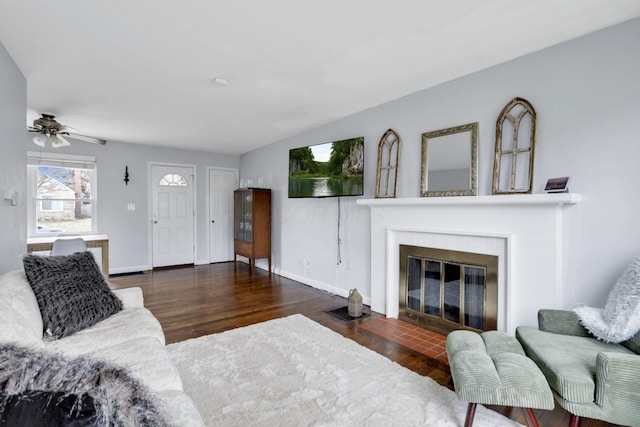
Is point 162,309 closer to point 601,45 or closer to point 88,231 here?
point 88,231

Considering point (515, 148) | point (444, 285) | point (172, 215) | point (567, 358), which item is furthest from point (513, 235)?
point (172, 215)

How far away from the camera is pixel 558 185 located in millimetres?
Answer: 2193

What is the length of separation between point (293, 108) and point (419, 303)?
251 cm

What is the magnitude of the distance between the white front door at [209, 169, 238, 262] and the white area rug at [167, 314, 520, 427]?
12.9ft

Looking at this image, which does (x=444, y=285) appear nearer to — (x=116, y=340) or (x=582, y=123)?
(x=582, y=123)

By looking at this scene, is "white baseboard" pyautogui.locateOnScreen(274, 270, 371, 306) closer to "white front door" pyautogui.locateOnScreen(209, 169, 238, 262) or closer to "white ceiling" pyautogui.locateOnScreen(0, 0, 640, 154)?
"white front door" pyautogui.locateOnScreen(209, 169, 238, 262)

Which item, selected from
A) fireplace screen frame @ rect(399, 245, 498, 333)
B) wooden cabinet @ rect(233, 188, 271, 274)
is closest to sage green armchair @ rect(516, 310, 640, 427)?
fireplace screen frame @ rect(399, 245, 498, 333)

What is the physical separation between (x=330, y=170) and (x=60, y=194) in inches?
172

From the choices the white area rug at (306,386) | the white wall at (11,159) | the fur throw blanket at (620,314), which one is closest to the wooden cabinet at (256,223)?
the white area rug at (306,386)

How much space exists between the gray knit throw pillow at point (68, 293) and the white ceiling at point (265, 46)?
58.7 inches

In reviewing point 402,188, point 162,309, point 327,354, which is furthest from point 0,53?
point 402,188

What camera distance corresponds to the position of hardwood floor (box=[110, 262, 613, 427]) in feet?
7.72

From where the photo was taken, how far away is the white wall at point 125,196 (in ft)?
17.5

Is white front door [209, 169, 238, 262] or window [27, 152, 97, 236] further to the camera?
white front door [209, 169, 238, 262]
